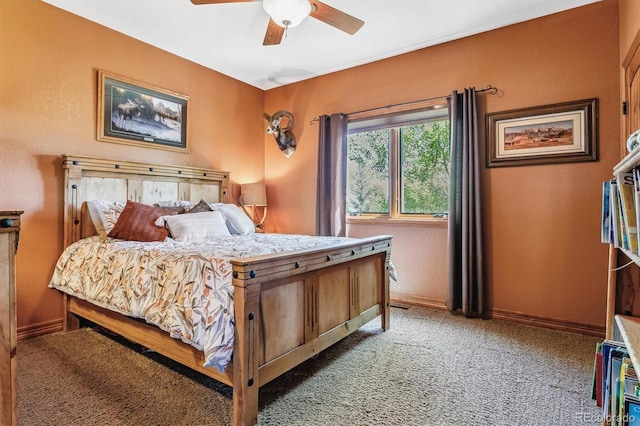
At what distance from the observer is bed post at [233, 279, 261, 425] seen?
1498mm

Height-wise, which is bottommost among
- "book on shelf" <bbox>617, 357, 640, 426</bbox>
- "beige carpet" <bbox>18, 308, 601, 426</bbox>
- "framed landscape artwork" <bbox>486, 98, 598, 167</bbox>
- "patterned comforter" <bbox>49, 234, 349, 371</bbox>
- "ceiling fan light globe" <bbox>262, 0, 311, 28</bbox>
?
"beige carpet" <bbox>18, 308, 601, 426</bbox>

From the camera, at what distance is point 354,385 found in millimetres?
1894

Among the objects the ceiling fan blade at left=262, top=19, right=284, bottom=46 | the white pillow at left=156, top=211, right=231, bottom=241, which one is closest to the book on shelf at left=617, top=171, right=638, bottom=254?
the ceiling fan blade at left=262, top=19, right=284, bottom=46

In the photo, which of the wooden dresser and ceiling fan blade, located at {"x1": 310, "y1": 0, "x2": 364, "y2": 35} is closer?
the wooden dresser

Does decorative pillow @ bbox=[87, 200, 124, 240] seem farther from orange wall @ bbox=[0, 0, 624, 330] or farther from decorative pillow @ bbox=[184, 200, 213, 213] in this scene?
decorative pillow @ bbox=[184, 200, 213, 213]

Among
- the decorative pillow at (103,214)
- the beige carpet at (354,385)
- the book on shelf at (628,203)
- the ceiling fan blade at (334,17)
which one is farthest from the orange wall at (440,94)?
the book on shelf at (628,203)

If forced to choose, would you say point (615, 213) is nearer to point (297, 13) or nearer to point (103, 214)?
point (297, 13)

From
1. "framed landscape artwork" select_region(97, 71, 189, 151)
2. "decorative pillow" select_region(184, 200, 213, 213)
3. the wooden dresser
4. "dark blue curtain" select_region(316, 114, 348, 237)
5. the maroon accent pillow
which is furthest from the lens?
"dark blue curtain" select_region(316, 114, 348, 237)

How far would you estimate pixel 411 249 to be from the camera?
3.52 m

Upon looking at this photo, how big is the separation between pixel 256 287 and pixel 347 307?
3.12 feet

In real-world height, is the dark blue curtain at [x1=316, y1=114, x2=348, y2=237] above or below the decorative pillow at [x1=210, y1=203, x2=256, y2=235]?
above

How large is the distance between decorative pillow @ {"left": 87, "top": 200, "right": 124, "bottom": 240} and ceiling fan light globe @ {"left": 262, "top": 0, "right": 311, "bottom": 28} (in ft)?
6.50

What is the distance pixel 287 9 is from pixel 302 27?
98cm

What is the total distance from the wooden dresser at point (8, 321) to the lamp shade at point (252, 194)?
9.87 feet
